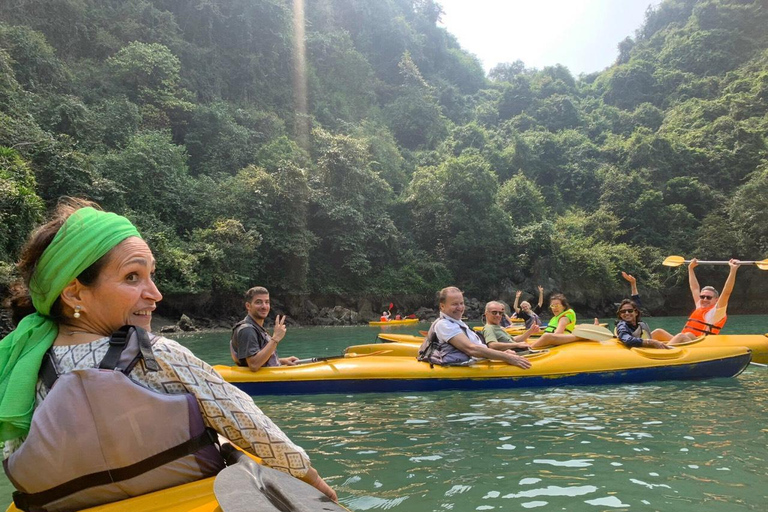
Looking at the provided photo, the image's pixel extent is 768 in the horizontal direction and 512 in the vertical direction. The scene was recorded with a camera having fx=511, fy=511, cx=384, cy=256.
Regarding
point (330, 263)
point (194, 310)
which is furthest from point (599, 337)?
point (330, 263)

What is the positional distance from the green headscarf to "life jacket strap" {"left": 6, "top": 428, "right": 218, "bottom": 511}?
0.15 metres

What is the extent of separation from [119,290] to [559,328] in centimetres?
703

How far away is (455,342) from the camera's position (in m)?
6.21

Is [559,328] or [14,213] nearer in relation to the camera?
[559,328]

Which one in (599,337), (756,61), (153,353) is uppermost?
(756,61)

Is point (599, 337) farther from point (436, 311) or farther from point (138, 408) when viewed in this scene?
point (436, 311)

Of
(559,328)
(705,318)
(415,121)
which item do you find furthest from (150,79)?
(705,318)

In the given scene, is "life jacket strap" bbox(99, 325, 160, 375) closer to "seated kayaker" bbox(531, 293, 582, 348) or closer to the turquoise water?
the turquoise water

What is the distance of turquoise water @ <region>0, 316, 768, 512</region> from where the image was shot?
272 centimetres

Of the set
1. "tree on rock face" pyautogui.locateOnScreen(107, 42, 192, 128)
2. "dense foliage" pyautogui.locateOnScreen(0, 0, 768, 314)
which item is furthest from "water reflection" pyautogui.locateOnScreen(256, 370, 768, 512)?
"tree on rock face" pyautogui.locateOnScreen(107, 42, 192, 128)

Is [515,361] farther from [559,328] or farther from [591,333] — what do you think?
[591,333]

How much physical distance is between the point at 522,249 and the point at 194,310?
16.5 meters

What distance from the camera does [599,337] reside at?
7.30 metres

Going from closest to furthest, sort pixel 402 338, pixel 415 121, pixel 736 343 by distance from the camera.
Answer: pixel 736 343 → pixel 402 338 → pixel 415 121
